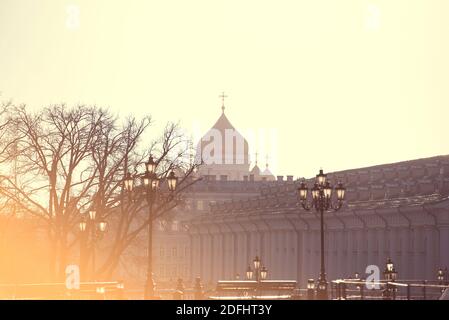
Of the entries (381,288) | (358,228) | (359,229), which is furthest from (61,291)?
(358,228)

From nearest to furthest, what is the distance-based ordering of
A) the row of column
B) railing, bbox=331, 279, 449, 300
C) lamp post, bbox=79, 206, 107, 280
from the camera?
railing, bbox=331, 279, 449, 300 → lamp post, bbox=79, 206, 107, 280 → the row of column

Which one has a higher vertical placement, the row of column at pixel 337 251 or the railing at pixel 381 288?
the row of column at pixel 337 251

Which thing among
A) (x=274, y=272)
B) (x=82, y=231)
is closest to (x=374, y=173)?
(x=274, y=272)

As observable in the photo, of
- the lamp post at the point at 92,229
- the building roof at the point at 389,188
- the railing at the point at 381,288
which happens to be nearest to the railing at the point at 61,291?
the railing at the point at 381,288

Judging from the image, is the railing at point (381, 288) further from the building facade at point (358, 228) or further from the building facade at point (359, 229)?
the building facade at point (358, 228)

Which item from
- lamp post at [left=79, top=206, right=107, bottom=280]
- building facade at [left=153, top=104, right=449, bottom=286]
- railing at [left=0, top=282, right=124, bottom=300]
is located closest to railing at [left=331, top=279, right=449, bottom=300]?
railing at [left=0, top=282, right=124, bottom=300]

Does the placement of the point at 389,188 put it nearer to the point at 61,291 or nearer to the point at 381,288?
the point at 381,288

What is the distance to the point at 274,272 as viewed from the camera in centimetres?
17312

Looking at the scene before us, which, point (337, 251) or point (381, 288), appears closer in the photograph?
point (381, 288)

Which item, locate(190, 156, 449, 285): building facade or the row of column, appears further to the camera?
locate(190, 156, 449, 285): building facade

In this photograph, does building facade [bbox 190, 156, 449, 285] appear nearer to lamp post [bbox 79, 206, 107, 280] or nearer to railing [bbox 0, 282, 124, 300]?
lamp post [bbox 79, 206, 107, 280]

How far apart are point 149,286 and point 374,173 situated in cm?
11653

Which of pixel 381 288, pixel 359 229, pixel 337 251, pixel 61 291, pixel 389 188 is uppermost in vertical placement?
pixel 389 188
